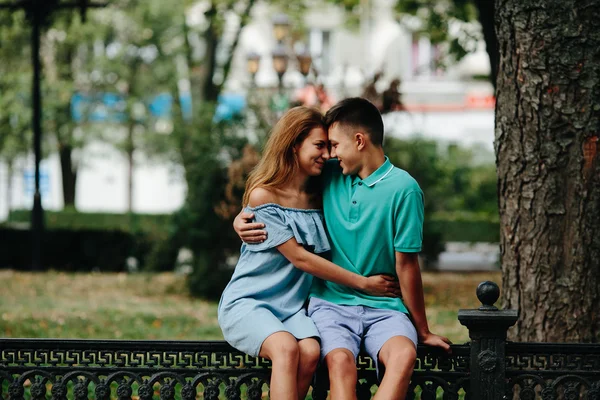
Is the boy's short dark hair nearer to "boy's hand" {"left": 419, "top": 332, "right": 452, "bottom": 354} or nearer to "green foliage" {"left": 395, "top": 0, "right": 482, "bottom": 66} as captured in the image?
"boy's hand" {"left": 419, "top": 332, "right": 452, "bottom": 354}

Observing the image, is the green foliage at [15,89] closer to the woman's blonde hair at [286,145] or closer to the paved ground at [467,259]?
the paved ground at [467,259]

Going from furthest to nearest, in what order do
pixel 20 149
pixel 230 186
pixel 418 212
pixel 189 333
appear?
pixel 20 149 < pixel 230 186 < pixel 189 333 < pixel 418 212

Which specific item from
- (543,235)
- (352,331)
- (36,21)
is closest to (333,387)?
(352,331)

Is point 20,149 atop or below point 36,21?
below

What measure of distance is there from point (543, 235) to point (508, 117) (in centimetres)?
67

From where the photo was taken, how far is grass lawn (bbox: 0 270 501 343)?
860 centimetres

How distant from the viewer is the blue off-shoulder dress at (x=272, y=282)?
154 inches

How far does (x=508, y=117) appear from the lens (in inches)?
192

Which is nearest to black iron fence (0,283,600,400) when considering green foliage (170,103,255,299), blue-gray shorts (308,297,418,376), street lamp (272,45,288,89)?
blue-gray shorts (308,297,418,376)

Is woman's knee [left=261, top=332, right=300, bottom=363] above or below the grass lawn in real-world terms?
above

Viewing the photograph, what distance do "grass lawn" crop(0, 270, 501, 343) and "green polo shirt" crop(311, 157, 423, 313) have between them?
173 inches

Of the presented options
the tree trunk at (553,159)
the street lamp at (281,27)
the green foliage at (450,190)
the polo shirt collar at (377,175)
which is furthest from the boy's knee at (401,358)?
the street lamp at (281,27)

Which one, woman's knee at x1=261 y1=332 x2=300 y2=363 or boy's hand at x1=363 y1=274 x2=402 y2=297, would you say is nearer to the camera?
woman's knee at x1=261 y1=332 x2=300 y2=363

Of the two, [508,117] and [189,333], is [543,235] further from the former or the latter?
[189,333]
